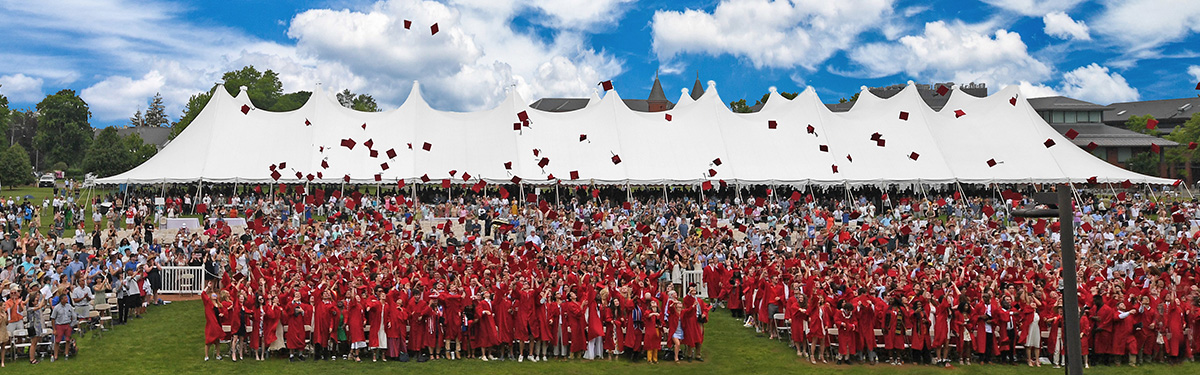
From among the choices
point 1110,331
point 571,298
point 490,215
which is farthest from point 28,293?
point 490,215

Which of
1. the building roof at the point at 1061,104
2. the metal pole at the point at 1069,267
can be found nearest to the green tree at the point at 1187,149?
the building roof at the point at 1061,104

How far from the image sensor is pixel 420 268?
16.4 m

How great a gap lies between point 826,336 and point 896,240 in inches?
456

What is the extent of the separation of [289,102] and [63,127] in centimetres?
2187

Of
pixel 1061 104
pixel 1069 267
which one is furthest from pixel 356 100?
pixel 1069 267

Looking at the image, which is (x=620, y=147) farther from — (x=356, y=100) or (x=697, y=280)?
(x=356, y=100)

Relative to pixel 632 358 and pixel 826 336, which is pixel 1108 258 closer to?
pixel 826 336

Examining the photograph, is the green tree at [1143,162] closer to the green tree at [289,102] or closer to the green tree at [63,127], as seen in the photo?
the green tree at [289,102]

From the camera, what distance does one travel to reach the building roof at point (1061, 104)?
71.7 m

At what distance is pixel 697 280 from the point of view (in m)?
18.7

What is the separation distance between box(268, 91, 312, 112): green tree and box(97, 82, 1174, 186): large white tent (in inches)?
1757

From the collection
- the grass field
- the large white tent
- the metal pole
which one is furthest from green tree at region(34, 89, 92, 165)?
the metal pole

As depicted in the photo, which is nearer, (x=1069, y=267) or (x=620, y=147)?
(x=1069, y=267)

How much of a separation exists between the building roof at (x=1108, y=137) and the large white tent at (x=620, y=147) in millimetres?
30009
